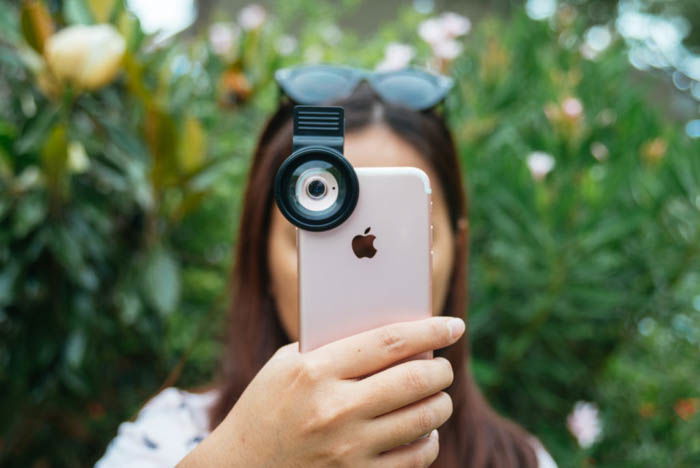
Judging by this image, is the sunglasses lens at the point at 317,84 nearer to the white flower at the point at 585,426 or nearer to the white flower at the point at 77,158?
the white flower at the point at 77,158

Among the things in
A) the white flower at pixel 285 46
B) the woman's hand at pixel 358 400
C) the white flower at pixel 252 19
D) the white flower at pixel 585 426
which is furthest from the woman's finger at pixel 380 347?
the white flower at pixel 285 46

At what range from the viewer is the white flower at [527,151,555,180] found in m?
1.33

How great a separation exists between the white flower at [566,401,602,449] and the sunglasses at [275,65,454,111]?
2.81ft

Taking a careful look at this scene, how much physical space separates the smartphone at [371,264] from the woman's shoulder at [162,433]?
390 mm

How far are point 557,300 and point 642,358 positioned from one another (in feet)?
Answer: 1.55

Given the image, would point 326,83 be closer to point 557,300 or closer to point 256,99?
point 557,300

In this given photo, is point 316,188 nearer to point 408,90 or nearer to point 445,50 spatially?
→ point 408,90

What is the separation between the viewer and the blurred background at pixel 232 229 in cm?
121

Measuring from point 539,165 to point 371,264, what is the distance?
94 centimetres

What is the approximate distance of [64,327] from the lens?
1251 mm

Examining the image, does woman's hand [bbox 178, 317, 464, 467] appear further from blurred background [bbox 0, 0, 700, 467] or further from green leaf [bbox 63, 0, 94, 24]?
green leaf [bbox 63, 0, 94, 24]

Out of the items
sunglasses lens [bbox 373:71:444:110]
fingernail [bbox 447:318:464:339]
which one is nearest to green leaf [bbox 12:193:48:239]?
sunglasses lens [bbox 373:71:444:110]

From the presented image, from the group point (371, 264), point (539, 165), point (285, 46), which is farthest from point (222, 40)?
point (371, 264)

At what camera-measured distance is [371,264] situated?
478 millimetres
